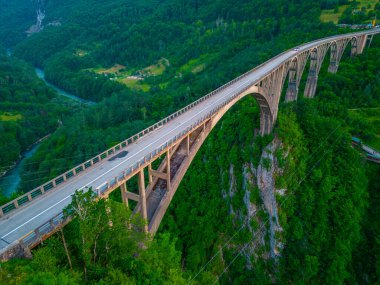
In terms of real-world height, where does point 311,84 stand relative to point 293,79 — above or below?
below

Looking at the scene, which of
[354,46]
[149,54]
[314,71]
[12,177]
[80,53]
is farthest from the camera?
[80,53]

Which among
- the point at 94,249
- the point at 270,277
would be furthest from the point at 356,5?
the point at 94,249

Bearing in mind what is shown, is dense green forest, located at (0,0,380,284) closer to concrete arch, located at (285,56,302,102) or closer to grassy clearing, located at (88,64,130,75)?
concrete arch, located at (285,56,302,102)

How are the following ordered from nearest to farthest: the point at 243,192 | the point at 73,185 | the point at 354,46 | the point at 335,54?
1. the point at 73,185
2. the point at 243,192
3. the point at 335,54
4. the point at 354,46

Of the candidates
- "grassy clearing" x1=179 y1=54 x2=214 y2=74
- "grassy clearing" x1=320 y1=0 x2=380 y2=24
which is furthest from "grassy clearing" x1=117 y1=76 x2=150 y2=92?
"grassy clearing" x1=320 y1=0 x2=380 y2=24

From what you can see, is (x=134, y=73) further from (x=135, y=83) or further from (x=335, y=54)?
(x=335, y=54)

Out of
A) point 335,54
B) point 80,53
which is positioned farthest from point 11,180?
point 80,53
